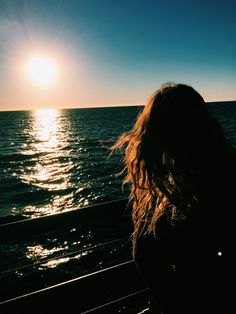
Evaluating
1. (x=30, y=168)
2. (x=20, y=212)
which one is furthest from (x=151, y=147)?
(x=30, y=168)

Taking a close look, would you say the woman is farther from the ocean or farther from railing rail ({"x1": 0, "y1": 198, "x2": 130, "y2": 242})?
railing rail ({"x1": 0, "y1": 198, "x2": 130, "y2": 242})

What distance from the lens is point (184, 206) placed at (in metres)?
1.35

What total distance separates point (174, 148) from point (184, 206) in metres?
0.28

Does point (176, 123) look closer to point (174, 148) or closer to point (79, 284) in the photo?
point (174, 148)

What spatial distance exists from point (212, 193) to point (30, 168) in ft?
90.5

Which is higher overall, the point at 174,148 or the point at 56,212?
the point at 174,148

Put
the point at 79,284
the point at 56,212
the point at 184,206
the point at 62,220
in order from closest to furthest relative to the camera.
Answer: the point at 184,206 → the point at 79,284 → the point at 62,220 → the point at 56,212

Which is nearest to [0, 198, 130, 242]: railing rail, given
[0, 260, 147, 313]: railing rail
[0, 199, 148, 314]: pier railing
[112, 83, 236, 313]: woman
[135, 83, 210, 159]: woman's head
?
[0, 199, 148, 314]: pier railing

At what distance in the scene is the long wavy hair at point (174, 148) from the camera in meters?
1.37

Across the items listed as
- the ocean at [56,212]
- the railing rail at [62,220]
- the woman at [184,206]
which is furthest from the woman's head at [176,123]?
the railing rail at [62,220]

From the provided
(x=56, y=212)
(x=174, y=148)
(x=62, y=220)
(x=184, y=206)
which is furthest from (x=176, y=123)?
(x=56, y=212)

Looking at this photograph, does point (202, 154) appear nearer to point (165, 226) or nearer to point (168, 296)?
point (165, 226)

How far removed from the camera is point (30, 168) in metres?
27.5

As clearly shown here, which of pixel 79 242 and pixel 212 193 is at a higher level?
pixel 212 193
